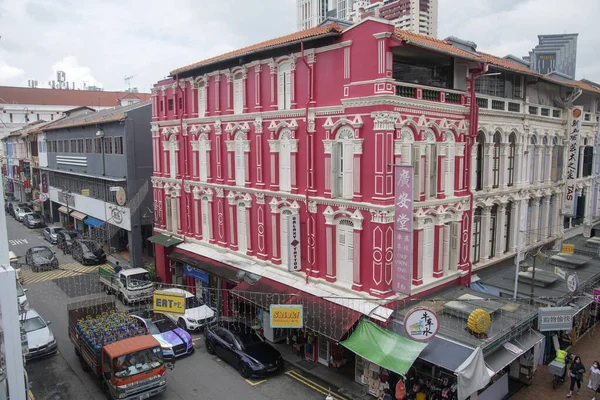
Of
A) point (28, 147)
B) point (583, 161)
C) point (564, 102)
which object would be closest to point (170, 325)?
point (564, 102)

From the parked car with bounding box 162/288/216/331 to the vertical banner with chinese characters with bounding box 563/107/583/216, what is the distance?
73.0 feet

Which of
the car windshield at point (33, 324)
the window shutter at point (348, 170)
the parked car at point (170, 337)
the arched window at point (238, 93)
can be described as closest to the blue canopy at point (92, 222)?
the car windshield at point (33, 324)

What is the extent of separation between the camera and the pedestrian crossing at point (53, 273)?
3400 centimetres

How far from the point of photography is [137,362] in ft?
57.0

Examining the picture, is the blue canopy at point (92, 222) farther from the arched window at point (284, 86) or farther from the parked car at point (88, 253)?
the arched window at point (284, 86)

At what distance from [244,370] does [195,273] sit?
29.5 feet

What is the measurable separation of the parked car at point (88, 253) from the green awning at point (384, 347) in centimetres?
2721

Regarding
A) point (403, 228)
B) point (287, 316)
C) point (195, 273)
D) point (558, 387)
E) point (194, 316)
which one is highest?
point (403, 228)

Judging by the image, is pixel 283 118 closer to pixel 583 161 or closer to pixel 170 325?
pixel 170 325

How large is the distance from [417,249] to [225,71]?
45.3ft

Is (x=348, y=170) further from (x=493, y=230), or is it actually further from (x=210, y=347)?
(x=210, y=347)

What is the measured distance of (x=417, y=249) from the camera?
18.4 metres

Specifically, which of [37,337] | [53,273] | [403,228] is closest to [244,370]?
[403,228]

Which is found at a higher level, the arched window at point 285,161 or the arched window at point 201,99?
the arched window at point 201,99
